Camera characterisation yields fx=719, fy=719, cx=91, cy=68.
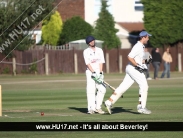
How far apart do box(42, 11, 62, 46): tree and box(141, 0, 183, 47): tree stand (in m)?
7.57

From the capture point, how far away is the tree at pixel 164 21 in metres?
54.9

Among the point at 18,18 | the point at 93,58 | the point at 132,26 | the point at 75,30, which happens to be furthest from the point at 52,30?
the point at 93,58

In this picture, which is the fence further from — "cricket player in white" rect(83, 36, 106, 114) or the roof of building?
"cricket player in white" rect(83, 36, 106, 114)

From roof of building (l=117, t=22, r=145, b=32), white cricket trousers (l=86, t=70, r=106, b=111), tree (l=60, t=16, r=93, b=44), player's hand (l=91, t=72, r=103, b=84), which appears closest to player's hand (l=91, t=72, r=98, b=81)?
player's hand (l=91, t=72, r=103, b=84)

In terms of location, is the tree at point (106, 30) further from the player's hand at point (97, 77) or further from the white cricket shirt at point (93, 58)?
the player's hand at point (97, 77)

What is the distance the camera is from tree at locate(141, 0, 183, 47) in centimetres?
5494

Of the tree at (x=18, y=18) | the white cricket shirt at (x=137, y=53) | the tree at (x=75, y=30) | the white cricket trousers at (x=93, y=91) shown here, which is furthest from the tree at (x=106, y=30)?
the white cricket shirt at (x=137, y=53)

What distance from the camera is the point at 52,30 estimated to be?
192 feet

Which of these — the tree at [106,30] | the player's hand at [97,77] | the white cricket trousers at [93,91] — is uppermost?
the tree at [106,30]

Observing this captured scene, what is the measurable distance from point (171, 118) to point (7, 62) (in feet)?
108

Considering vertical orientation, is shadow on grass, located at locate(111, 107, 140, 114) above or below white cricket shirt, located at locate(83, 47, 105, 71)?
below

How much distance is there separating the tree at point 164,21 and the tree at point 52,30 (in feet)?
24.9

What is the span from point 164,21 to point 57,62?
31.9 ft

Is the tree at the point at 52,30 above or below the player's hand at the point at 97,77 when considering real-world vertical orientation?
above
